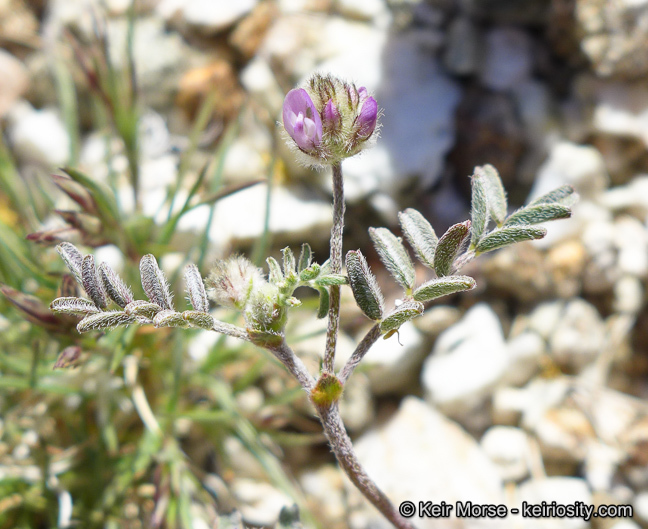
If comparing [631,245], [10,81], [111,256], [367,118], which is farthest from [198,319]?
[10,81]

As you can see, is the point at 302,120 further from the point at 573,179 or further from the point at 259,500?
the point at 573,179

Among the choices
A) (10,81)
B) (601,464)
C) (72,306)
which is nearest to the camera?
(72,306)

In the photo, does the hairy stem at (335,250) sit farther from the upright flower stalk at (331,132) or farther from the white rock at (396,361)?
the white rock at (396,361)

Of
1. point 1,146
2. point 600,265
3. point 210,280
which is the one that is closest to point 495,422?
point 600,265

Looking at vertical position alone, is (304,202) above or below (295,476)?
above

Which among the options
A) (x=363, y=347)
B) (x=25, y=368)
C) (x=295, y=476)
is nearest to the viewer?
(x=363, y=347)

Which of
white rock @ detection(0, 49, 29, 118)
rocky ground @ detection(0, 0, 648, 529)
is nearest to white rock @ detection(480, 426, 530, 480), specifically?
rocky ground @ detection(0, 0, 648, 529)

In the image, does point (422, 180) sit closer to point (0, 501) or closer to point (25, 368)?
point (25, 368)
